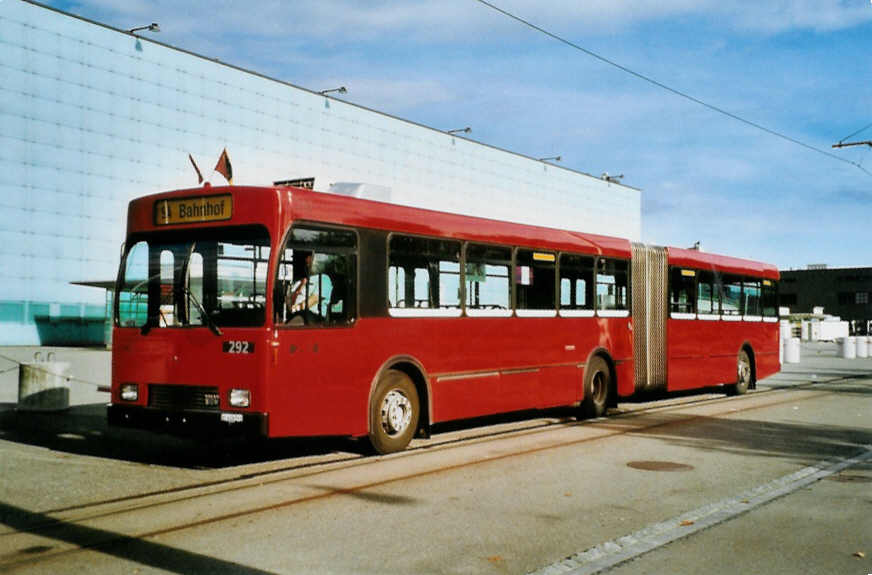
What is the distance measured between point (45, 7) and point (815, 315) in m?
89.4

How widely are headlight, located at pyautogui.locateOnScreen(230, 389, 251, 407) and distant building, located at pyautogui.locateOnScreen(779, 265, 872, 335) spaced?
120292mm

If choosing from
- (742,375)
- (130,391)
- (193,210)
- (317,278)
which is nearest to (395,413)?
(317,278)

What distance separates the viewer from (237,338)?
359 inches

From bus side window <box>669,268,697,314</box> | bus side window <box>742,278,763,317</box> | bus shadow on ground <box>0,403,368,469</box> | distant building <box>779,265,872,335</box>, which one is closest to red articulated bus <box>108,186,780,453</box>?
bus shadow on ground <box>0,403,368,469</box>

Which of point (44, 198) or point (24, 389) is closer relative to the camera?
point (24, 389)

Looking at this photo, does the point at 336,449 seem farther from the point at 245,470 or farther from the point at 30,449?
the point at 30,449

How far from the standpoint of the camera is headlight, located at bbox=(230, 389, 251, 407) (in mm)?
8961

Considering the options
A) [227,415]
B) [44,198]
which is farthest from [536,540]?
[44,198]

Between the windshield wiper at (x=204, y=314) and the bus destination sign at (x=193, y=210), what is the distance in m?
0.78

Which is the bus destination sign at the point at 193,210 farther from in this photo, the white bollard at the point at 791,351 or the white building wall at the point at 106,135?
the white bollard at the point at 791,351

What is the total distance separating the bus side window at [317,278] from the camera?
921 centimetres

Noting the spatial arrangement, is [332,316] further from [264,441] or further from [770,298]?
[770,298]

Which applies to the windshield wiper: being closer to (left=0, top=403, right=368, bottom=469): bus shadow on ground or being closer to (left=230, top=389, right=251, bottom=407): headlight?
(left=230, top=389, right=251, bottom=407): headlight

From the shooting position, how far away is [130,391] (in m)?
9.77
